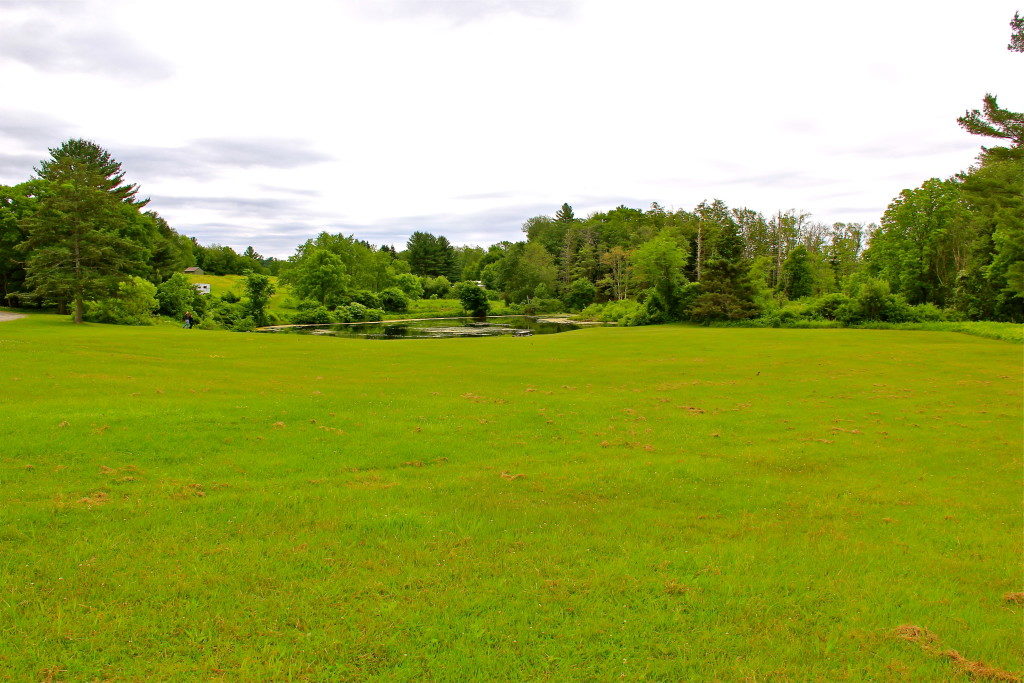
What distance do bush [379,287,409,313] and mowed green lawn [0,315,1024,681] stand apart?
84127 mm

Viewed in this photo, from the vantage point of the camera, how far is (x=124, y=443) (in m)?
10.8

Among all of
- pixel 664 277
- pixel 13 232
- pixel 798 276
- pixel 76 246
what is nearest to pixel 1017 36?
pixel 76 246

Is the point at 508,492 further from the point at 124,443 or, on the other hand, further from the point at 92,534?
the point at 124,443

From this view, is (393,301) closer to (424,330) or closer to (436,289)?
(436,289)

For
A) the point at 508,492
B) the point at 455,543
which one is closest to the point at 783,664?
the point at 455,543

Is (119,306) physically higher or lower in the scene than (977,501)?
higher

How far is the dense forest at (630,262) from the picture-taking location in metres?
35.2

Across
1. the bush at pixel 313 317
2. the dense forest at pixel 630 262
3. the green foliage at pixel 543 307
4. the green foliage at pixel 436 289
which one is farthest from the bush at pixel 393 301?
the green foliage at pixel 436 289

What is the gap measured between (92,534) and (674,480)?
30.0 feet

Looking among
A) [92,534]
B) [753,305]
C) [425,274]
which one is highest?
[425,274]

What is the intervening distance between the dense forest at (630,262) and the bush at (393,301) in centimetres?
37

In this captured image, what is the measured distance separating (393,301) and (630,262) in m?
43.8

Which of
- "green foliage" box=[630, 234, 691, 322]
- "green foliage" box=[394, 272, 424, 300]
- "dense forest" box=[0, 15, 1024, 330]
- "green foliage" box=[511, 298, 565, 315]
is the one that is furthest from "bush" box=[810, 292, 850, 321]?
"green foliage" box=[394, 272, 424, 300]

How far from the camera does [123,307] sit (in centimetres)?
4134
